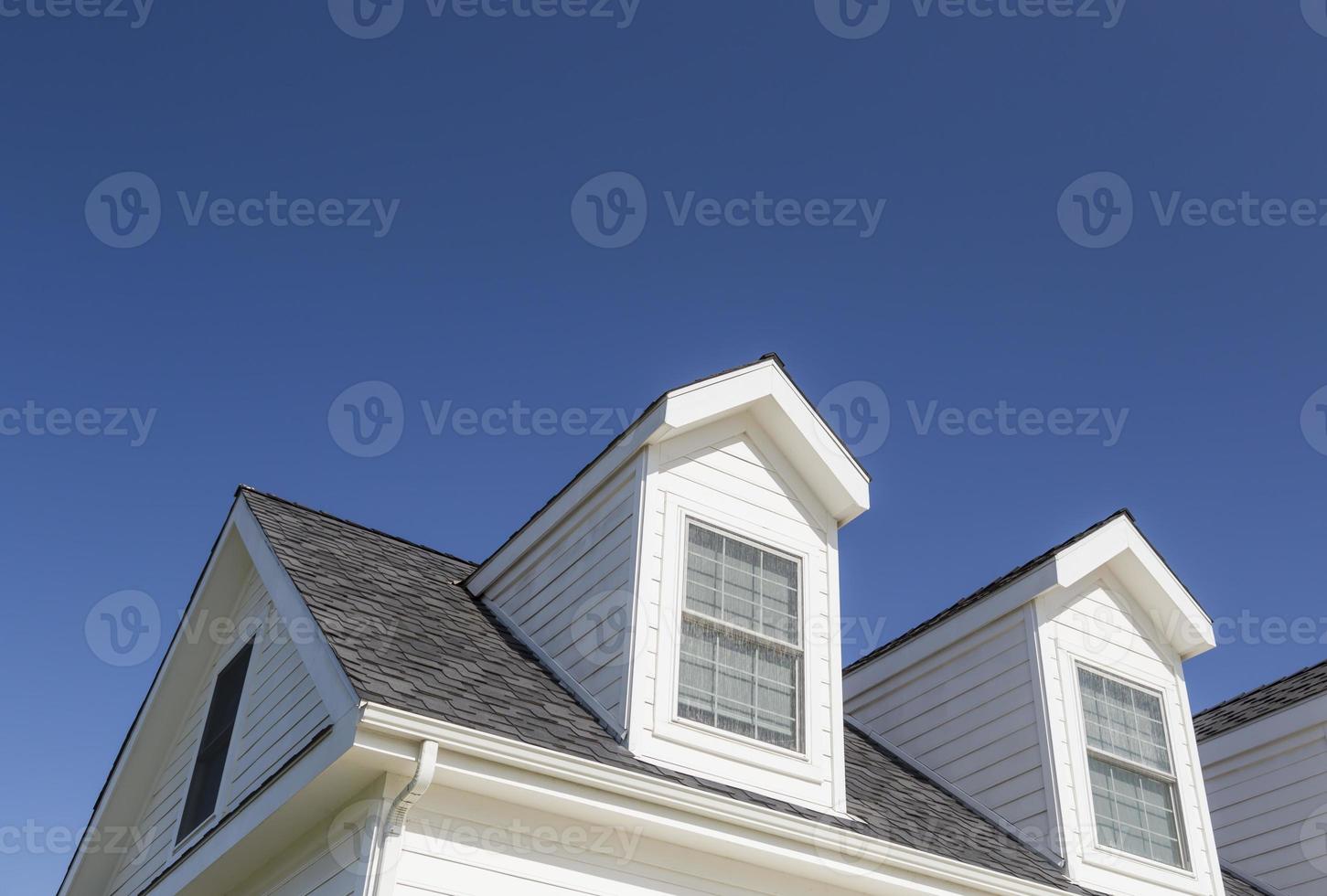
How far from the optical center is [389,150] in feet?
36.2

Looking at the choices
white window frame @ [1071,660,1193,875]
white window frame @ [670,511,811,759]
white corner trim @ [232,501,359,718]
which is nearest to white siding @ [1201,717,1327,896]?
white window frame @ [1071,660,1193,875]

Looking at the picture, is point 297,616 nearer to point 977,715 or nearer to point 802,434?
point 802,434

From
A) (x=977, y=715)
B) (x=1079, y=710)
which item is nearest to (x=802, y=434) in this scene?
(x=977, y=715)

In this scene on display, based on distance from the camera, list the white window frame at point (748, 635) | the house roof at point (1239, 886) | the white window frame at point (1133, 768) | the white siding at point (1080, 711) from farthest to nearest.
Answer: the house roof at point (1239, 886) < the white window frame at point (1133, 768) < the white siding at point (1080, 711) < the white window frame at point (748, 635)

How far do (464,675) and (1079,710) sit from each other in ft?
18.6

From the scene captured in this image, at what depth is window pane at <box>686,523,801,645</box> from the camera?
8.10m

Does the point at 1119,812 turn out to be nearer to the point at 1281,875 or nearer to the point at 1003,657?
the point at 1003,657

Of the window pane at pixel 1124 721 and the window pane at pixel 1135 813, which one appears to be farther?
the window pane at pixel 1124 721

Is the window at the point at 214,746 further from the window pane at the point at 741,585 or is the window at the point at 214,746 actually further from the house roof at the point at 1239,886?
the house roof at the point at 1239,886

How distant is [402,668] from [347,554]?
9.39 feet

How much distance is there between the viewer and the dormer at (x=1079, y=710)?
9.41 metres

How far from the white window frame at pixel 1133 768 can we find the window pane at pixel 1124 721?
0.03 meters

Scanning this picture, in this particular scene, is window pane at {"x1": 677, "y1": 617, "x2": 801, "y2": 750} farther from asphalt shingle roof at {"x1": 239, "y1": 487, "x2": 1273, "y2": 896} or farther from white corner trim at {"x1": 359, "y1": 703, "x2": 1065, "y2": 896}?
white corner trim at {"x1": 359, "y1": 703, "x2": 1065, "y2": 896}

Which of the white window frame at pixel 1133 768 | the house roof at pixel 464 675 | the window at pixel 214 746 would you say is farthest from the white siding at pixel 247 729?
the white window frame at pixel 1133 768
